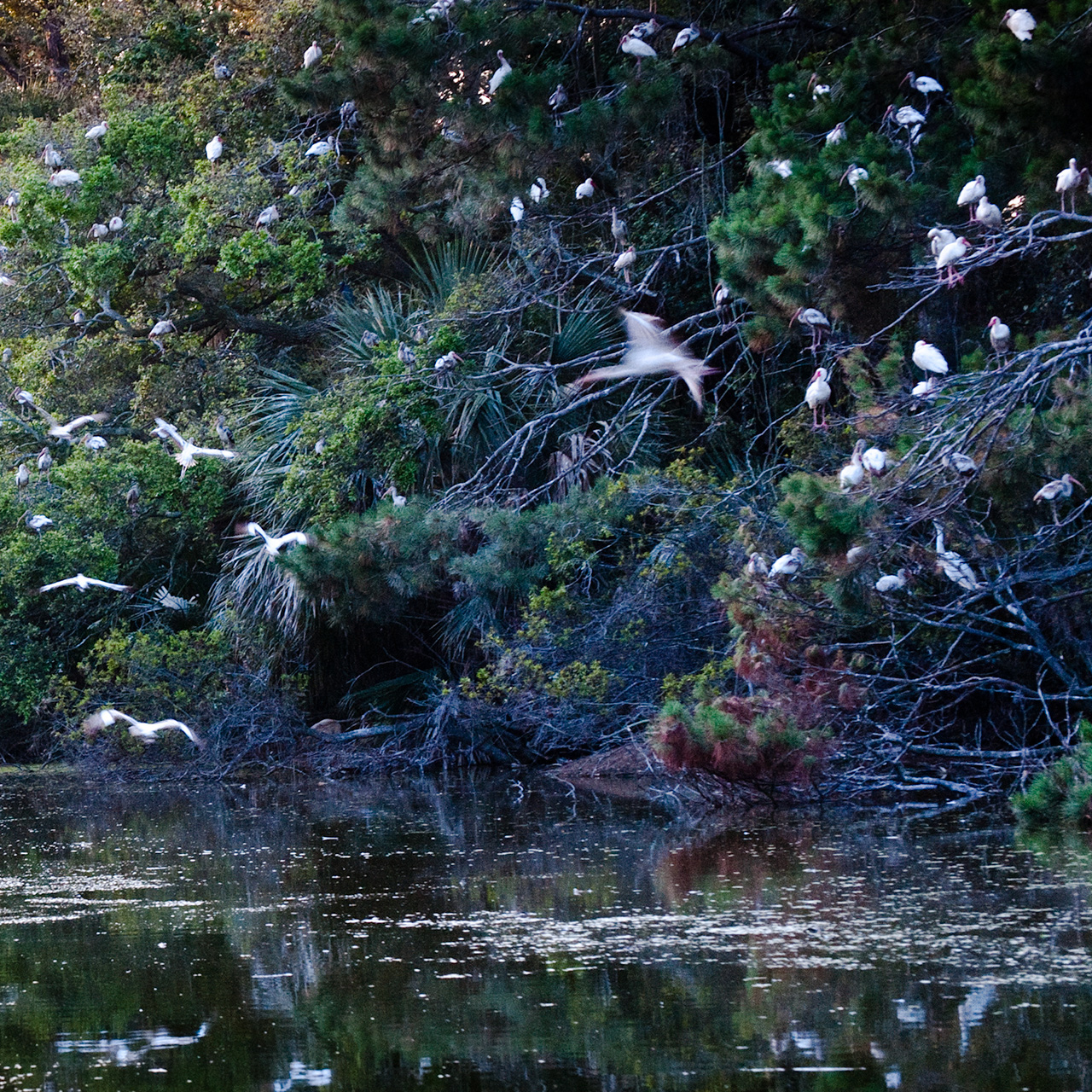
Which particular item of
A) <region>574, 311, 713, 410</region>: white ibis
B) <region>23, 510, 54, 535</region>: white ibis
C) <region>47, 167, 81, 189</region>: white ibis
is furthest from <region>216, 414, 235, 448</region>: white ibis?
<region>574, 311, 713, 410</region>: white ibis

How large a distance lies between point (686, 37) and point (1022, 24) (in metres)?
3.72

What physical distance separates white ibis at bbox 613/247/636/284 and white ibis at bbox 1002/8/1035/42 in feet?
14.7

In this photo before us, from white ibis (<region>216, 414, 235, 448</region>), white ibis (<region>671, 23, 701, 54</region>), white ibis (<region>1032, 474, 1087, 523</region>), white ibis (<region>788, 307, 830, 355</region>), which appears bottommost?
white ibis (<region>1032, 474, 1087, 523</region>)

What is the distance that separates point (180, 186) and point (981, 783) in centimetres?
979

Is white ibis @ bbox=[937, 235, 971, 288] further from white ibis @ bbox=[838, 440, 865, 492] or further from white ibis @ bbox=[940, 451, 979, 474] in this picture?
white ibis @ bbox=[838, 440, 865, 492]

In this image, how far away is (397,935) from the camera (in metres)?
5.75

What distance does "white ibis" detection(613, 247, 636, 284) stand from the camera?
42.1ft

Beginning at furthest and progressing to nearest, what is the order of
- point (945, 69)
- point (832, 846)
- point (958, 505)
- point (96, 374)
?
point (96, 374)
point (945, 69)
point (958, 505)
point (832, 846)

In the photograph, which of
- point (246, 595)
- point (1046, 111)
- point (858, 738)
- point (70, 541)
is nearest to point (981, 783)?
point (858, 738)

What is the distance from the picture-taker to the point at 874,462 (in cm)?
811

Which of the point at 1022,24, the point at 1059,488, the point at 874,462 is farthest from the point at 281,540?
the point at 1022,24

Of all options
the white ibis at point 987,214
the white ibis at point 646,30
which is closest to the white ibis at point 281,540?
the white ibis at point 646,30

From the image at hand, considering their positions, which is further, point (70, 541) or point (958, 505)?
point (70, 541)

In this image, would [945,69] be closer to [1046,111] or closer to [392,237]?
[1046,111]
